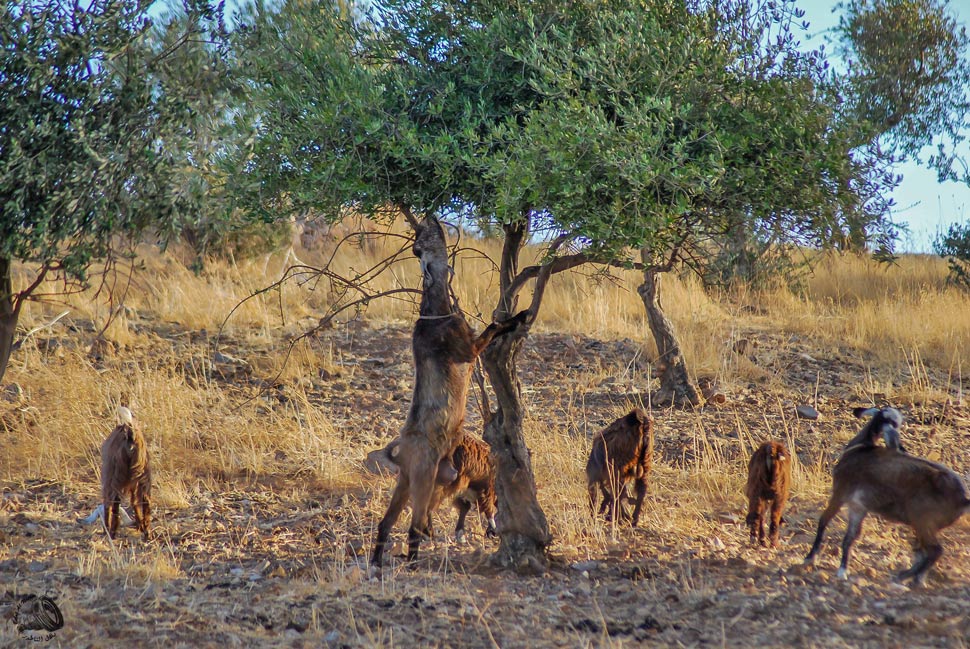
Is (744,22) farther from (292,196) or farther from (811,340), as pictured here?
(811,340)

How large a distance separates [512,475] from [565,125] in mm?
2587

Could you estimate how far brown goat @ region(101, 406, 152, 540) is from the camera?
6898mm

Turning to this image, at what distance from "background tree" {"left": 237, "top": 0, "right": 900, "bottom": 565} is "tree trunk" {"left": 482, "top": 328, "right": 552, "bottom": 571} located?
0.77 feet

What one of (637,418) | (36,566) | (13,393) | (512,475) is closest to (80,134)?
(36,566)

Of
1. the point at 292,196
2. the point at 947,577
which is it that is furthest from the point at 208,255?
the point at 947,577

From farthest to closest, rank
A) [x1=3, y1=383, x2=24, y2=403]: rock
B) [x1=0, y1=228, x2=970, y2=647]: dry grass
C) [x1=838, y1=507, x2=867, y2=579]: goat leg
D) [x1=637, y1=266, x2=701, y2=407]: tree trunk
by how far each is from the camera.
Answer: [x1=637, y1=266, x2=701, y2=407]: tree trunk
[x1=3, y1=383, x2=24, y2=403]: rock
[x1=838, y1=507, x2=867, y2=579]: goat leg
[x1=0, y1=228, x2=970, y2=647]: dry grass

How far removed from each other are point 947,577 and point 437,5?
195 inches

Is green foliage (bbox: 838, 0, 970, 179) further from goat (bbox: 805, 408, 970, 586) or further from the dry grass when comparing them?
goat (bbox: 805, 408, 970, 586)

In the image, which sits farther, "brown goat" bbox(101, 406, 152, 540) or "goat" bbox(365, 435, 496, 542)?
"brown goat" bbox(101, 406, 152, 540)

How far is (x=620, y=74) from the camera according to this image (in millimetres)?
5082

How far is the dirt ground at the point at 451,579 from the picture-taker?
504 cm

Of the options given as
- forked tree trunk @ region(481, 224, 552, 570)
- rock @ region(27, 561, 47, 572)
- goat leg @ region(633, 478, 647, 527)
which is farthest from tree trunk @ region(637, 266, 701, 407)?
rock @ region(27, 561, 47, 572)

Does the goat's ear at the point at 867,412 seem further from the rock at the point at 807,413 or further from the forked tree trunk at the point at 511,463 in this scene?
the rock at the point at 807,413

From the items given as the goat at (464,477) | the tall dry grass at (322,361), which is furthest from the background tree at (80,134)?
the goat at (464,477)
